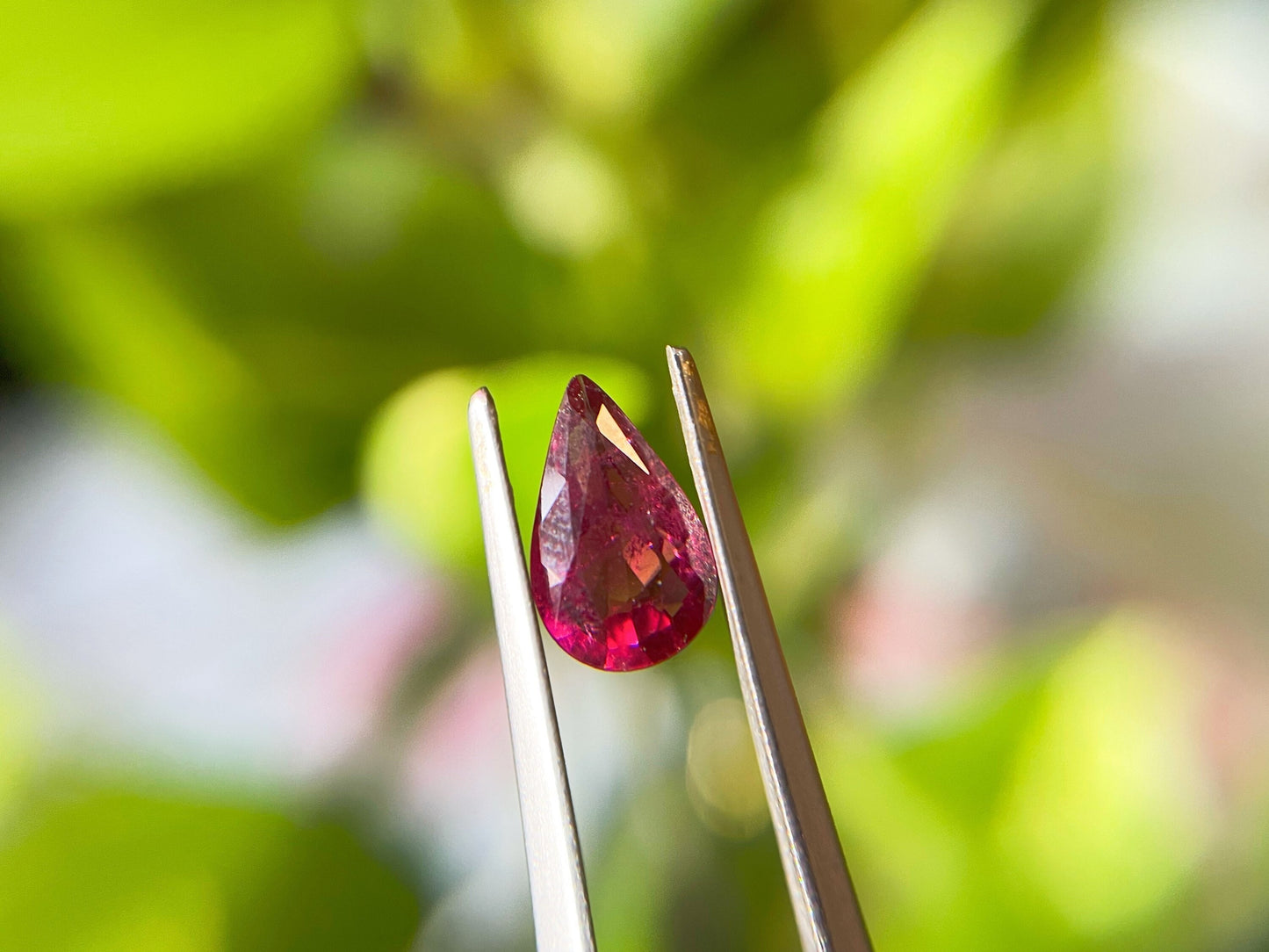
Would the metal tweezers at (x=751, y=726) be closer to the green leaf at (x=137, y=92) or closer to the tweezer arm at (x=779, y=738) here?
the tweezer arm at (x=779, y=738)

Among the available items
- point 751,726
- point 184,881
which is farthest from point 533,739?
point 184,881

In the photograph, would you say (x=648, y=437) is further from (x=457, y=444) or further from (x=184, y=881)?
(x=184, y=881)

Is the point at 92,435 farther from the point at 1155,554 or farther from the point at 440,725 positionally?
the point at 1155,554

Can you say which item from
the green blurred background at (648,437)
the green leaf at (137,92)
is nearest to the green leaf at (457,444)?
the green blurred background at (648,437)

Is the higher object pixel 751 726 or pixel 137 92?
pixel 137 92

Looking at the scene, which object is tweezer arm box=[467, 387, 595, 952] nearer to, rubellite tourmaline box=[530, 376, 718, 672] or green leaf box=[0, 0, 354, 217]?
rubellite tourmaline box=[530, 376, 718, 672]

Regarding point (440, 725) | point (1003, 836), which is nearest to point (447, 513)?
point (440, 725)

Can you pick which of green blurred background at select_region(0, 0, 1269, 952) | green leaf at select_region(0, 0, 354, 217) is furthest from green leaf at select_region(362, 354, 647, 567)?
green leaf at select_region(0, 0, 354, 217)
